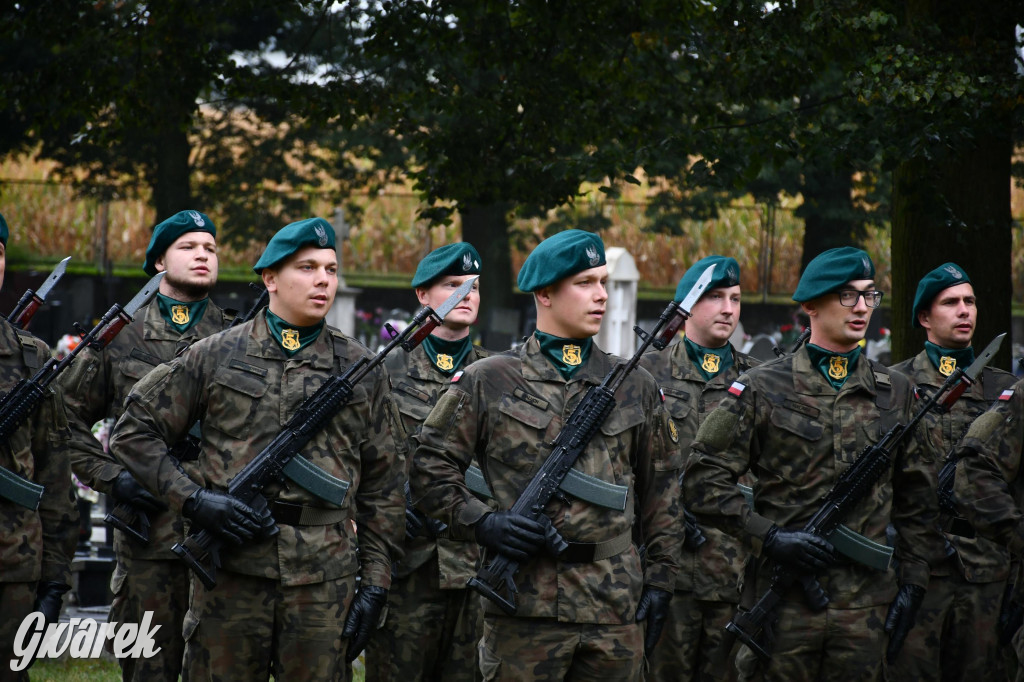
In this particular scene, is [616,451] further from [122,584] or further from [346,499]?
[122,584]

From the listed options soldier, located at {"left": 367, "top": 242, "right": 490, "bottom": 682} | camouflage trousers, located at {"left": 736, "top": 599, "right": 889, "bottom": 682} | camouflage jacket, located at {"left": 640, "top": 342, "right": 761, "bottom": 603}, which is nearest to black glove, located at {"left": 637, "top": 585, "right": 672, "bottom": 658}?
camouflage trousers, located at {"left": 736, "top": 599, "right": 889, "bottom": 682}

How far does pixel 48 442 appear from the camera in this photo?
5770mm

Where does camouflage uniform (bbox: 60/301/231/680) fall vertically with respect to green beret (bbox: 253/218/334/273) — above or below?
below

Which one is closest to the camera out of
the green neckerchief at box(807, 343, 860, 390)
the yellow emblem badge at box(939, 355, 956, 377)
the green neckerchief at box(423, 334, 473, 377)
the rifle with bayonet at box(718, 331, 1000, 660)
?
the rifle with bayonet at box(718, 331, 1000, 660)

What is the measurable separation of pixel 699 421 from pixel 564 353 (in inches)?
96.5

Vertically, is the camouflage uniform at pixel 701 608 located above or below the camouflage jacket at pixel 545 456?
below

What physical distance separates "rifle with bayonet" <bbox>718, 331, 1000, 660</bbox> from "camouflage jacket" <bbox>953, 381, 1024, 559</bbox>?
0.40 m

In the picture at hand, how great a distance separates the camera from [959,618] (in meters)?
6.93

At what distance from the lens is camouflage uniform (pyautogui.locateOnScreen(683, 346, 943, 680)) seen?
5430mm

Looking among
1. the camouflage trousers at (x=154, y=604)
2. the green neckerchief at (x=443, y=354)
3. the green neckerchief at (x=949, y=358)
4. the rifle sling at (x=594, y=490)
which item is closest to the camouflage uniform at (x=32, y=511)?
the camouflage trousers at (x=154, y=604)

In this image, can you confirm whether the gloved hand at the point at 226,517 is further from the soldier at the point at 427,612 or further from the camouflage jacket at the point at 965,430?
the camouflage jacket at the point at 965,430

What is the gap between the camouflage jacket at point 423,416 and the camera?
636 cm

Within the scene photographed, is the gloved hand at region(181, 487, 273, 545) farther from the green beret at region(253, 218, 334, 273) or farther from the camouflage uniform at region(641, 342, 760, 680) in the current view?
the camouflage uniform at region(641, 342, 760, 680)

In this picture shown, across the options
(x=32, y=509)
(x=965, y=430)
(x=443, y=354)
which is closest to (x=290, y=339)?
(x=32, y=509)
